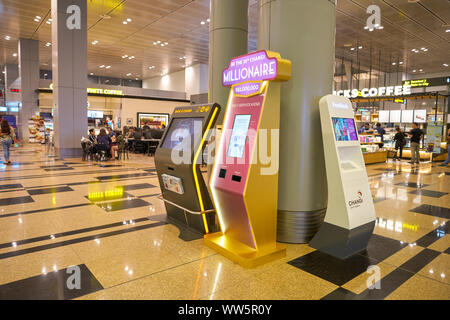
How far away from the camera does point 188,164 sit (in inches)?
128

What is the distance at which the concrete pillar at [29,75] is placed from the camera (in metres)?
15.6

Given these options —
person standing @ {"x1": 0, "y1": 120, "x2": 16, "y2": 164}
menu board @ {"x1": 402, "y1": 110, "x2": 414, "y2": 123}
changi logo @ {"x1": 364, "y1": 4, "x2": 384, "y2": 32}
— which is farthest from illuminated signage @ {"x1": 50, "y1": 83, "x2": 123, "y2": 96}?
menu board @ {"x1": 402, "y1": 110, "x2": 414, "y2": 123}

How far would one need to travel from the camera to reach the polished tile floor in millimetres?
2287

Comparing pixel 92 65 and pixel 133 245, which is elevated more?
pixel 92 65

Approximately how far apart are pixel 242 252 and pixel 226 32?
410 cm

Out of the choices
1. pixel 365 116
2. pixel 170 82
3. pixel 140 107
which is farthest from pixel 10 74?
pixel 365 116

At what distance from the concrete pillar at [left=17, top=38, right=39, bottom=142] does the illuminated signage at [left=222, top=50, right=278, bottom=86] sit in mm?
16635

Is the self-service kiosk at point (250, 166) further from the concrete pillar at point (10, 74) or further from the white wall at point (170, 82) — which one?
the concrete pillar at point (10, 74)

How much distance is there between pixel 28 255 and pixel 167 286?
152 centimetres

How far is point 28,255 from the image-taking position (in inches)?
112

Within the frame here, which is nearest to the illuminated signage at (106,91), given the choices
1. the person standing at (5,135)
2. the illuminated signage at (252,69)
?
the person standing at (5,135)

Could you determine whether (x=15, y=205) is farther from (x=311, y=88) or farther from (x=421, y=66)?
(x=421, y=66)

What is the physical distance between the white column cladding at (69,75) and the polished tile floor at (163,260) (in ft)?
21.3
